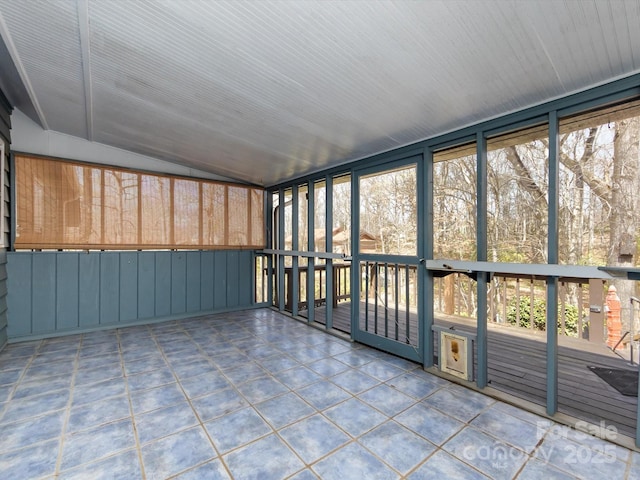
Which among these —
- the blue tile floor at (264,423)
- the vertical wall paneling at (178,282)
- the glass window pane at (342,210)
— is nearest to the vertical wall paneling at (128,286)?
the vertical wall paneling at (178,282)

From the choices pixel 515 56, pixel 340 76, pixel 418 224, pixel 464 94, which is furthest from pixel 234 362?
pixel 515 56

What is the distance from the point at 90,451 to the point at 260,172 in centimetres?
384

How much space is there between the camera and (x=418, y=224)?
3107 mm

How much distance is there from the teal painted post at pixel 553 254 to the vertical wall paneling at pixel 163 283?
16.1 ft

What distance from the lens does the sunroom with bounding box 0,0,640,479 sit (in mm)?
1718

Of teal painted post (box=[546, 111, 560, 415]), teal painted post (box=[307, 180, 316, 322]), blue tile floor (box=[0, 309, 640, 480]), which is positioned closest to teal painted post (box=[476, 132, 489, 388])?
blue tile floor (box=[0, 309, 640, 480])

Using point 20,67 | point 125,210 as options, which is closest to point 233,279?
point 125,210

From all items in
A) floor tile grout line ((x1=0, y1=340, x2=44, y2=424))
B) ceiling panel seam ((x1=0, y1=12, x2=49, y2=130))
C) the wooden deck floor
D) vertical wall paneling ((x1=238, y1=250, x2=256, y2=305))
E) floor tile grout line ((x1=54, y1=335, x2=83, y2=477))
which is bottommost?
the wooden deck floor

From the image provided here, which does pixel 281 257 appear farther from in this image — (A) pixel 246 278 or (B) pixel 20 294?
(B) pixel 20 294

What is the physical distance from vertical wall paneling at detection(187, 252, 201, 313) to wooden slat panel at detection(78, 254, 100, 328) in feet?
4.03

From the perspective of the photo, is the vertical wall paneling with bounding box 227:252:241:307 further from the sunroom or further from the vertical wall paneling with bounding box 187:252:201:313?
the vertical wall paneling with bounding box 187:252:201:313

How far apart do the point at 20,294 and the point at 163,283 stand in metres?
1.63

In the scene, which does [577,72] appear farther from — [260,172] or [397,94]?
[260,172]

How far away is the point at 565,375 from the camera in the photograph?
2.86 meters
